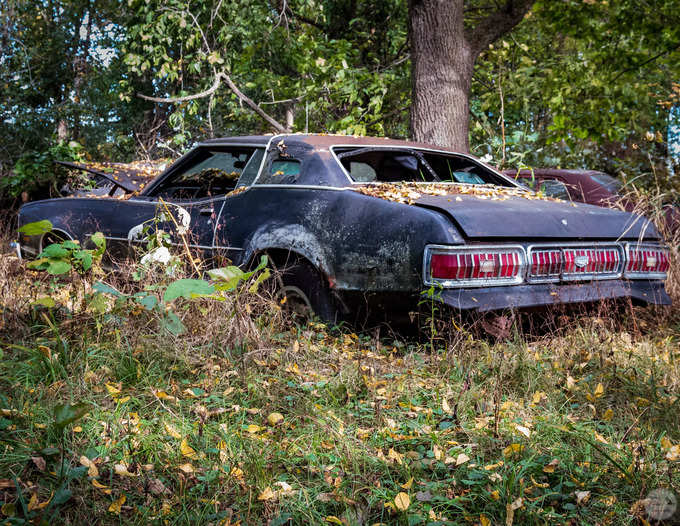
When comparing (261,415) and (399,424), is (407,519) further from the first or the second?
(261,415)

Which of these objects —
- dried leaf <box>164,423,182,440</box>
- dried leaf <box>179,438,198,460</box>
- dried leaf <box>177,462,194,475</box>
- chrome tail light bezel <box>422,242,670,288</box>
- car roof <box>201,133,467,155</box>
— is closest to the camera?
dried leaf <box>177,462,194,475</box>

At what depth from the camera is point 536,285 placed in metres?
3.60

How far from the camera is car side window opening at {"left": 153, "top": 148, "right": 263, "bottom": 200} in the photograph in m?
4.84

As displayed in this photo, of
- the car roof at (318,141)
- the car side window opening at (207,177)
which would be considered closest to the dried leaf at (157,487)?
the car roof at (318,141)

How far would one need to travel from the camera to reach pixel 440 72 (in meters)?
7.37

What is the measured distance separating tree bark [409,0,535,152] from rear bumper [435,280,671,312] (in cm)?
371

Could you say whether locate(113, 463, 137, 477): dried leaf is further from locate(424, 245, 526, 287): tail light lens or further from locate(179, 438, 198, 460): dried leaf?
locate(424, 245, 526, 287): tail light lens

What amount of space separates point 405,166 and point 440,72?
3.14 m

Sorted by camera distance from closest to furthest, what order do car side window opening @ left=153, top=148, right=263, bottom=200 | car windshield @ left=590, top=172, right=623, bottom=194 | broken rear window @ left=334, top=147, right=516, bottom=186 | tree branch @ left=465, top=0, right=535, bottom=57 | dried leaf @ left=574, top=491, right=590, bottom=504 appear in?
1. dried leaf @ left=574, top=491, right=590, bottom=504
2. broken rear window @ left=334, top=147, right=516, bottom=186
3. car side window opening @ left=153, top=148, right=263, bottom=200
4. tree branch @ left=465, top=0, right=535, bottom=57
5. car windshield @ left=590, top=172, right=623, bottom=194

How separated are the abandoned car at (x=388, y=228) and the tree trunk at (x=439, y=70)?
249 cm

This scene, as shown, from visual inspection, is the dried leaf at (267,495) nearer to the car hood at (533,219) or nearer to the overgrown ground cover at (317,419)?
the overgrown ground cover at (317,419)

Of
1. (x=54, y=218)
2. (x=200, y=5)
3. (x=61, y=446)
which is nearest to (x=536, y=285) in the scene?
(x=61, y=446)

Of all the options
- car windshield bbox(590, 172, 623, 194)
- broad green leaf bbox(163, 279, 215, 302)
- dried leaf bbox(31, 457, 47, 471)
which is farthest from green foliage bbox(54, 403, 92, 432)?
car windshield bbox(590, 172, 623, 194)

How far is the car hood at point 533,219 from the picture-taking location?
338cm
